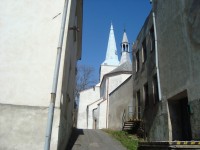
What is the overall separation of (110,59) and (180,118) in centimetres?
4164

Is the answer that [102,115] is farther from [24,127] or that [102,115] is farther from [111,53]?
[24,127]

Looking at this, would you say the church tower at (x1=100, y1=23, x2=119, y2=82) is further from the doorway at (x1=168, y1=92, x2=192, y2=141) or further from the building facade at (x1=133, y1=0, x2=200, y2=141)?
the doorway at (x1=168, y1=92, x2=192, y2=141)

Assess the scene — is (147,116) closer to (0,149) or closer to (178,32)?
(178,32)

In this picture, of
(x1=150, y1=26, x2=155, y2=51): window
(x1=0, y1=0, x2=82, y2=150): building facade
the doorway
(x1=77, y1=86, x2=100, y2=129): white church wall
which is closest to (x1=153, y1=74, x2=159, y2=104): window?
the doorway

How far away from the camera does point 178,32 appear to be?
10.5m

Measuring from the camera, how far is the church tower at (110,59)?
49.3m

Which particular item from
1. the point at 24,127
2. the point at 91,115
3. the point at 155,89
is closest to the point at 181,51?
the point at 155,89

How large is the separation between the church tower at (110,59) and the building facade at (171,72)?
110 feet

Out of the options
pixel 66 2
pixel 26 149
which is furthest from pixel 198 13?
pixel 26 149

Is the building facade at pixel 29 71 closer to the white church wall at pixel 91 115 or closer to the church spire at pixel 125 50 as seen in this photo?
the white church wall at pixel 91 115

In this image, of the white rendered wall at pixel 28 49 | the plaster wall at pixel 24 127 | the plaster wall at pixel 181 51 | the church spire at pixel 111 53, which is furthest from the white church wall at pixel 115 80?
the plaster wall at pixel 24 127

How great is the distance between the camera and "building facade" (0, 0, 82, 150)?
6.96 meters

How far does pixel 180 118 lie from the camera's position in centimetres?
1088

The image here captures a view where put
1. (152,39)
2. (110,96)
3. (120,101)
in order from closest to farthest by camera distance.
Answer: (152,39), (120,101), (110,96)
